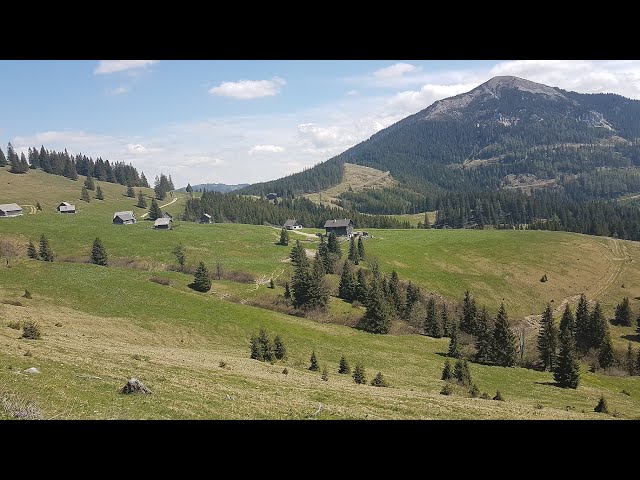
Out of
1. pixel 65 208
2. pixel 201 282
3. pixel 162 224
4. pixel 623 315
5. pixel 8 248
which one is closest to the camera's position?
pixel 201 282

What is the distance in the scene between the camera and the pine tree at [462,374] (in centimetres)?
4624

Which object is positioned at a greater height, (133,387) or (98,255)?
(98,255)

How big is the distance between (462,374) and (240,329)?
30.5 meters

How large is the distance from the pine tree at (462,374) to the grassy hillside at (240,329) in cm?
255

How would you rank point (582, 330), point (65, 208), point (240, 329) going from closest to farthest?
1. point (240, 329)
2. point (582, 330)
3. point (65, 208)

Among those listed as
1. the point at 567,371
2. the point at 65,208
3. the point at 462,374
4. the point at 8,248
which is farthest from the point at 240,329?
the point at 65,208

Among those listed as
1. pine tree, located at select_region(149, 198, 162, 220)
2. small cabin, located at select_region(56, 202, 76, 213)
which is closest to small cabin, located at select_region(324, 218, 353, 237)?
pine tree, located at select_region(149, 198, 162, 220)

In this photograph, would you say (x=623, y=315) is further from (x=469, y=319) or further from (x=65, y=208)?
(x=65, y=208)

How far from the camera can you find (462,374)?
46.8 m

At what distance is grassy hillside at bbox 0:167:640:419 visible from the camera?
22953 mm

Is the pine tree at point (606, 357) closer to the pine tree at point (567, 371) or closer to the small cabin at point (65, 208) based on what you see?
the pine tree at point (567, 371)

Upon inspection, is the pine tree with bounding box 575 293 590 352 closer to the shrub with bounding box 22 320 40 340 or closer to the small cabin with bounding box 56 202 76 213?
the shrub with bounding box 22 320 40 340
